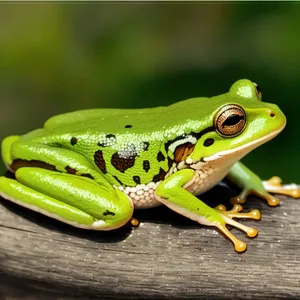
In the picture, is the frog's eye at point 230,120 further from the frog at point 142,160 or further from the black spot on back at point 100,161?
the black spot on back at point 100,161

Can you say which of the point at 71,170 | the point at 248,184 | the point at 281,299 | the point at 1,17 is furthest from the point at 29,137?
the point at 1,17

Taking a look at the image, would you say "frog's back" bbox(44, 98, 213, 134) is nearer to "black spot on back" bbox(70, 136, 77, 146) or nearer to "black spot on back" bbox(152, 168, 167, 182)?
"black spot on back" bbox(70, 136, 77, 146)

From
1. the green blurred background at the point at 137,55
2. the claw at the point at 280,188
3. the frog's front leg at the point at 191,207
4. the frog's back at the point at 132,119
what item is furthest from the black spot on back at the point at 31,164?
the green blurred background at the point at 137,55

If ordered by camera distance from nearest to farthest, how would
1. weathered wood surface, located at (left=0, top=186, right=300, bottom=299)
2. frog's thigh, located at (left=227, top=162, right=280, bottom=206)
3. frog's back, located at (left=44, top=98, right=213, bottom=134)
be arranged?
weathered wood surface, located at (left=0, top=186, right=300, bottom=299) < frog's back, located at (left=44, top=98, right=213, bottom=134) < frog's thigh, located at (left=227, top=162, right=280, bottom=206)

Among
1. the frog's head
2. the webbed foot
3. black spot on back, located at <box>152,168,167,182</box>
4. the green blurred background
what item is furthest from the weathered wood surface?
the green blurred background

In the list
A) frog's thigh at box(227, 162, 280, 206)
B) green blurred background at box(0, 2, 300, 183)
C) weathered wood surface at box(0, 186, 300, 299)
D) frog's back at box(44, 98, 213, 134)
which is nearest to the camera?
weathered wood surface at box(0, 186, 300, 299)

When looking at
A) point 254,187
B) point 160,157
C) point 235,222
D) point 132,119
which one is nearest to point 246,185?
point 254,187

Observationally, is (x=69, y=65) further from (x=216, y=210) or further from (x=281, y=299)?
(x=281, y=299)

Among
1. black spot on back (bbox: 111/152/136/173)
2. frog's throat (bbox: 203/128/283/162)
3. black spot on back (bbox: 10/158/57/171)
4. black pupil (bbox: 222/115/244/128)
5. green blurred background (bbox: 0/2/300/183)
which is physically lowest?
green blurred background (bbox: 0/2/300/183)
